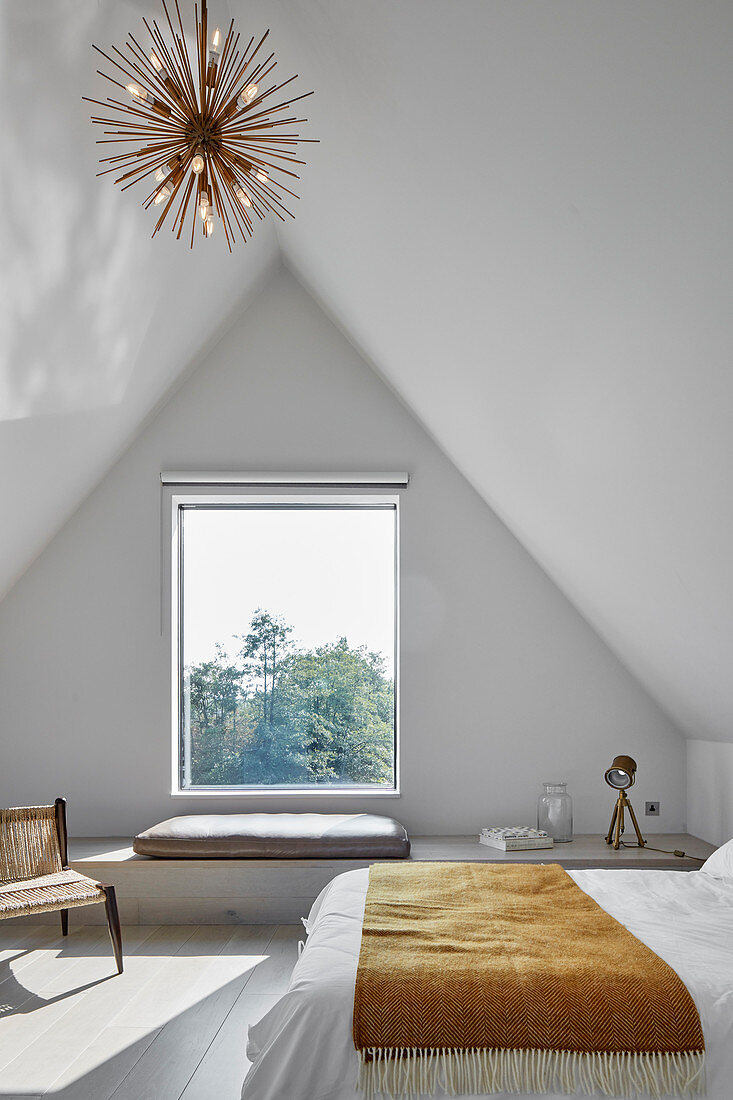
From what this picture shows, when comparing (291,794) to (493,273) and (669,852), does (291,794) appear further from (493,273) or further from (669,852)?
(493,273)

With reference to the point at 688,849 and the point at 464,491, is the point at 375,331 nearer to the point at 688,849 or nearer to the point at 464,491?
the point at 464,491

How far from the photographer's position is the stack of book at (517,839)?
4.31 m

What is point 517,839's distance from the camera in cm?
432

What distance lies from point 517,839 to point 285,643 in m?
1.68

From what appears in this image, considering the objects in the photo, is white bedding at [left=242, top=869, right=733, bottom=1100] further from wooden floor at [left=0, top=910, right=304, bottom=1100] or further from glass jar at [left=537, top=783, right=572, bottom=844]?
glass jar at [left=537, top=783, right=572, bottom=844]

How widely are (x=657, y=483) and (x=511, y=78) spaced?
4.43 feet

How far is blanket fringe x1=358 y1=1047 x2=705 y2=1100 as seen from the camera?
1.93 metres

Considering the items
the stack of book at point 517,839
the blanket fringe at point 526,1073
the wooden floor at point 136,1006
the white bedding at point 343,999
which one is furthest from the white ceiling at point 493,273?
the wooden floor at point 136,1006

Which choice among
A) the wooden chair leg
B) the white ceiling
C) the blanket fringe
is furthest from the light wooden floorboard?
the white ceiling

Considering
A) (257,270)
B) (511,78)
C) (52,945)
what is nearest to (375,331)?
(257,270)

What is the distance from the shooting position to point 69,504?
4.79 m

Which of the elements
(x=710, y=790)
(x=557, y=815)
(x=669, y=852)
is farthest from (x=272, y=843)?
(x=710, y=790)

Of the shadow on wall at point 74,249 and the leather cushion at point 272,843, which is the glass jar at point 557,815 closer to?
the leather cushion at point 272,843

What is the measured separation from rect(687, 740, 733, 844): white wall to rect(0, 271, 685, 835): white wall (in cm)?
10
